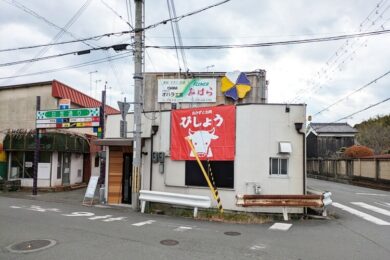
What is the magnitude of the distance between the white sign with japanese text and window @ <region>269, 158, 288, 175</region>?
7.36 meters

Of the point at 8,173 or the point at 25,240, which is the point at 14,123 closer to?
the point at 8,173

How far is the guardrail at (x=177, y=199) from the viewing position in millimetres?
12008

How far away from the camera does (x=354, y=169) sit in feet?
106

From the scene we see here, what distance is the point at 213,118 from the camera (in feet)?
44.0

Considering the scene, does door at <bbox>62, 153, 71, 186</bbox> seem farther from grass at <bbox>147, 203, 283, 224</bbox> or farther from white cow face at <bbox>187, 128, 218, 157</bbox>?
white cow face at <bbox>187, 128, 218, 157</bbox>

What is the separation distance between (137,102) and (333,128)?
47.4 metres

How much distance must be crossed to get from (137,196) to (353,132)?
4729 cm

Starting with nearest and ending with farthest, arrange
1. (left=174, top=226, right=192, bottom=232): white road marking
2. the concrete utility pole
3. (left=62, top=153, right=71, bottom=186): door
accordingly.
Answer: (left=174, top=226, right=192, bottom=232): white road marking < the concrete utility pole < (left=62, top=153, right=71, bottom=186): door

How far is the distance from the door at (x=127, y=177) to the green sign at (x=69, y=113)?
3258 mm

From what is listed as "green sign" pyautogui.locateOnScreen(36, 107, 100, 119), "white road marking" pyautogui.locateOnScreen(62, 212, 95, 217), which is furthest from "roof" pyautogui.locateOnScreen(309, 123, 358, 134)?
"white road marking" pyautogui.locateOnScreen(62, 212, 95, 217)

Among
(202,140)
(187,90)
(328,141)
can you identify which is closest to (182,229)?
(202,140)

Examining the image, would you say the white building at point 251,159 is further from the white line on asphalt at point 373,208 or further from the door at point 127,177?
the white line on asphalt at point 373,208

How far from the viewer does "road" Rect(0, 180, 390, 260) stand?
23.1 feet

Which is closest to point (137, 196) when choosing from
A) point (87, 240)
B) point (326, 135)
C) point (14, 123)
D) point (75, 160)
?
point (87, 240)
